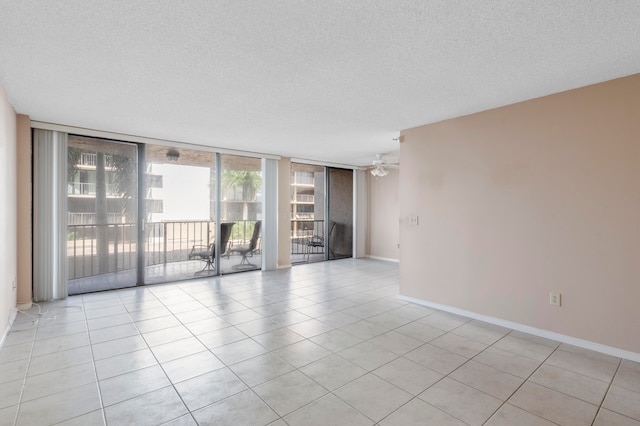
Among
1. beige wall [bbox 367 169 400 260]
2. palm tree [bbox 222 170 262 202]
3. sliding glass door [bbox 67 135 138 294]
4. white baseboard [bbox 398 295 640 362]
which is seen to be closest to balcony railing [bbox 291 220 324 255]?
beige wall [bbox 367 169 400 260]

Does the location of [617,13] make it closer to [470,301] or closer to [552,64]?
[552,64]

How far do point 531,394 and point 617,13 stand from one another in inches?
94.6

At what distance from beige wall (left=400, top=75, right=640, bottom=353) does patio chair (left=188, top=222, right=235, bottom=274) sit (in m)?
3.47

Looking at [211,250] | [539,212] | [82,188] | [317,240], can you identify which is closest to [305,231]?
[317,240]

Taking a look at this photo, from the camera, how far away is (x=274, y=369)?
2.37 m

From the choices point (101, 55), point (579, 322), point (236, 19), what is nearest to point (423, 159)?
point (579, 322)

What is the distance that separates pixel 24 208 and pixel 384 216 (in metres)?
6.44

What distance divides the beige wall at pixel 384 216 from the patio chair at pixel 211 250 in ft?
11.9

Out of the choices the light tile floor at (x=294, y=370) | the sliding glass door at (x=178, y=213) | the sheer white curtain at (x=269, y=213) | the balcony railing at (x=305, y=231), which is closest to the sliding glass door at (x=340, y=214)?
the balcony railing at (x=305, y=231)

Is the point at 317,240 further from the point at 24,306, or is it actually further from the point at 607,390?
the point at 607,390

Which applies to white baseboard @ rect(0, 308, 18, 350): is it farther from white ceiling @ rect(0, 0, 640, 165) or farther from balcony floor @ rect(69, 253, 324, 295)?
white ceiling @ rect(0, 0, 640, 165)

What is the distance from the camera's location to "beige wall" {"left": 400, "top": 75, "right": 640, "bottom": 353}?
102 inches

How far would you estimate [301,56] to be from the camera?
2221 mm

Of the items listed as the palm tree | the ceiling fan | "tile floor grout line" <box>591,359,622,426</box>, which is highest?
the ceiling fan
